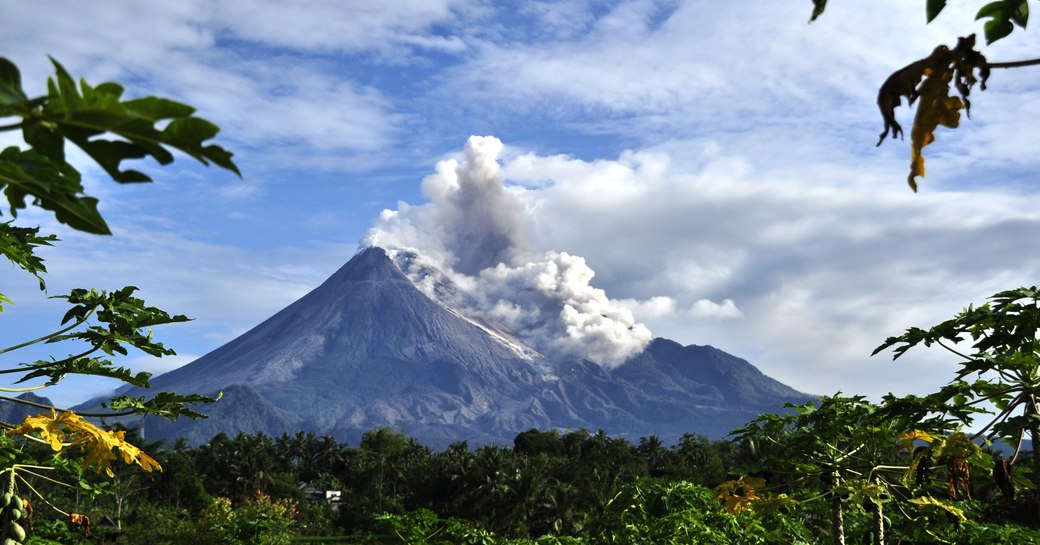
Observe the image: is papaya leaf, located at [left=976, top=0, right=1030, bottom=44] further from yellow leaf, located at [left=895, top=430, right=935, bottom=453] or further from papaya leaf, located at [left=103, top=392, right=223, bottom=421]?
papaya leaf, located at [left=103, top=392, right=223, bottom=421]

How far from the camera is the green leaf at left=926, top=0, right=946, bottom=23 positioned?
197 centimetres

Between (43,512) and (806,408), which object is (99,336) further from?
(43,512)

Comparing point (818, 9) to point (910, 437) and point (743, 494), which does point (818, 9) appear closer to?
point (910, 437)

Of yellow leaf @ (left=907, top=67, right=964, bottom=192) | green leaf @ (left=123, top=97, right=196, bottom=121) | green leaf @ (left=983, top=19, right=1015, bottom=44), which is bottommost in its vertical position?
green leaf @ (left=123, top=97, right=196, bottom=121)

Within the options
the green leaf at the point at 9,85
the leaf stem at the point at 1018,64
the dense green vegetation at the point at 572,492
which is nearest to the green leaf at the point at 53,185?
the green leaf at the point at 9,85

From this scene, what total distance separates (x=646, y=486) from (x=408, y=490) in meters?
81.5

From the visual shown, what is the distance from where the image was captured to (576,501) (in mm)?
71812

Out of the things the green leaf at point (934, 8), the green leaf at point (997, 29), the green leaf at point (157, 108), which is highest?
the green leaf at point (997, 29)

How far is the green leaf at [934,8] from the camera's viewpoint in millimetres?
1968

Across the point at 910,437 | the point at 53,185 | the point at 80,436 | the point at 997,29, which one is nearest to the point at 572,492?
the point at 910,437

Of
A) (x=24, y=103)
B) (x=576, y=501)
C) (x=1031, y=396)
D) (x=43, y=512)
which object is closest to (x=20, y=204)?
(x=24, y=103)

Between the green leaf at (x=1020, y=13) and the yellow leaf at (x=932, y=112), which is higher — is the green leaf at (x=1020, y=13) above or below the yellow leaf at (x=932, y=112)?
above

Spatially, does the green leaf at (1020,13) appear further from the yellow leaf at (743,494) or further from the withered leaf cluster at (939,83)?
Result: the yellow leaf at (743,494)

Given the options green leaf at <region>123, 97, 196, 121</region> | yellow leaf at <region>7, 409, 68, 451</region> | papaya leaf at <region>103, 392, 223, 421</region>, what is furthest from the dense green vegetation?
green leaf at <region>123, 97, 196, 121</region>
